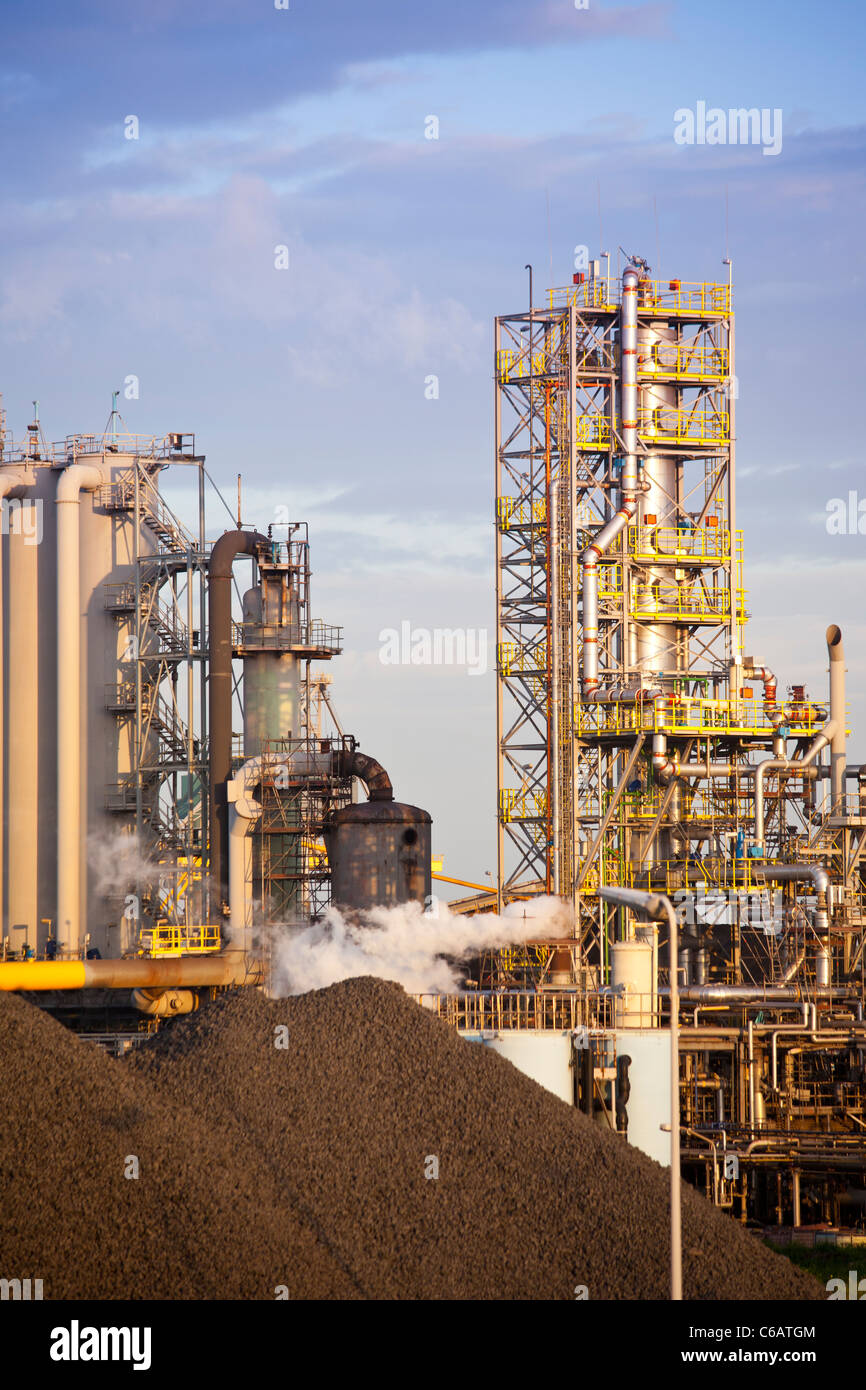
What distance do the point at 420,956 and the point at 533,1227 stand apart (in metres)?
16.4

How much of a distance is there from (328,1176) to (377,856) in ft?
71.5

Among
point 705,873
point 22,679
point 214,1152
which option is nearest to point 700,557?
point 705,873

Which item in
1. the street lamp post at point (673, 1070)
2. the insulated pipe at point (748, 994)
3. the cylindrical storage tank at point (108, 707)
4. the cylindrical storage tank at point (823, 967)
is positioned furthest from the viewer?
the cylindrical storage tank at point (108, 707)

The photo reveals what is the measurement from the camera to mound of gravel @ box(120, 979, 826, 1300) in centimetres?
2294

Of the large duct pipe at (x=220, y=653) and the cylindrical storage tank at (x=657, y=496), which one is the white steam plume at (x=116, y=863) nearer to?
the large duct pipe at (x=220, y=653)

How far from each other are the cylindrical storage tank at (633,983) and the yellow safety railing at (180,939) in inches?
638

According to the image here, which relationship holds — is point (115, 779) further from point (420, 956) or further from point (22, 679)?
point (420, 956)

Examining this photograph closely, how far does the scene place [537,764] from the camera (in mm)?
48531

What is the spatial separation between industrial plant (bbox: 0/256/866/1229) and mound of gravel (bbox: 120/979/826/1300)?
1078 centimetres

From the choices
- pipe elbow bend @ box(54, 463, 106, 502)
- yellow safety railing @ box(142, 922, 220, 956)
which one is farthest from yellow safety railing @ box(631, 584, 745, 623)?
pipe elbow bend @ box(54, 463, 106, 502)

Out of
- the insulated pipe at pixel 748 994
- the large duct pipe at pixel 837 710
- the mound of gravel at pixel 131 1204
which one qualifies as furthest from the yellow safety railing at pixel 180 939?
the mound of gravel at pixel 131 1204

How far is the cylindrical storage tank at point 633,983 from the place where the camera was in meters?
32.2

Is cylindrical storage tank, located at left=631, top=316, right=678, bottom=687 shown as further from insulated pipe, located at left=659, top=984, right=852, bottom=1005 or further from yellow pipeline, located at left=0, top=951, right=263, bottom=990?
yellow pipeline, located at left=0, top=951, right=263, bottom=990

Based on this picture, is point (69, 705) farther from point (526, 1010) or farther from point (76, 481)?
point (526, 1010)
